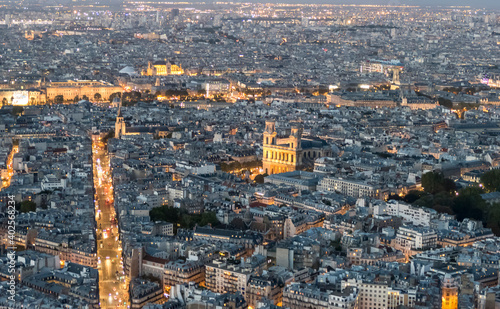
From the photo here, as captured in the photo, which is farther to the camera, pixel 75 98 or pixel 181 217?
pixel 75 98

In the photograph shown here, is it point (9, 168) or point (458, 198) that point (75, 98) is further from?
point (458, 198)

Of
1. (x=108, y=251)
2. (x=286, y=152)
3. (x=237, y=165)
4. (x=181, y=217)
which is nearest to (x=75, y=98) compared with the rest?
(x=237, y=165)

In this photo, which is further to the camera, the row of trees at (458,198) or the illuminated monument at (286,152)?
the illuminated monument at (286,152)

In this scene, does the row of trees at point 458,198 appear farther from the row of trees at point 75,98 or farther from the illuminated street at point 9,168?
the row of trees at point 75,98

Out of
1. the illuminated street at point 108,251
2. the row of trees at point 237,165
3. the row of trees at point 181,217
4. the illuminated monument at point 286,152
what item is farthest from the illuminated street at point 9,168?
the illuminated monument at point 286,152

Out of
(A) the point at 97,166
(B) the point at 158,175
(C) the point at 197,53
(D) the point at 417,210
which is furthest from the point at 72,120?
(C) the point at 197,53

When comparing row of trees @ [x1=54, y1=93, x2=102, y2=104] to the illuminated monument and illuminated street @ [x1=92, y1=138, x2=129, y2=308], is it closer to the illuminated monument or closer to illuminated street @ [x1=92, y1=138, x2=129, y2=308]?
the illuminated monument

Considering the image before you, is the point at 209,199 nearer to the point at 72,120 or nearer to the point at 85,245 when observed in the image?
the point at 85,245
